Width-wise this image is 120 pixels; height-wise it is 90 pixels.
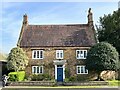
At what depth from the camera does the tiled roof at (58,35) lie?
4925 cm

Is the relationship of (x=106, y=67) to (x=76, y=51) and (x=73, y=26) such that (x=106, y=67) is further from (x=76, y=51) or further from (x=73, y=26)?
(x=73, y=26)

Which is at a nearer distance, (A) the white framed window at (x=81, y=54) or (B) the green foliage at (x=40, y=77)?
(B) the green foliage at (x=40, y=77)

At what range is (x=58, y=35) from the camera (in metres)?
51.1

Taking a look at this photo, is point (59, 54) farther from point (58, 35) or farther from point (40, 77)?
point (40, 77)

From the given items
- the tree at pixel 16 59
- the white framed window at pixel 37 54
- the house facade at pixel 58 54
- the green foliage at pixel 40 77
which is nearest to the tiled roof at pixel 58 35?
the house facade at pixel 58 54

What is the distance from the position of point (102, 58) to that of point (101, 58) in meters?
0.15

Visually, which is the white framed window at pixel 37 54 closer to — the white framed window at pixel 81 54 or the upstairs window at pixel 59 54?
the upstairs window at pixel 59 54

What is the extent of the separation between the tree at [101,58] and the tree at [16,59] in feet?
33.4

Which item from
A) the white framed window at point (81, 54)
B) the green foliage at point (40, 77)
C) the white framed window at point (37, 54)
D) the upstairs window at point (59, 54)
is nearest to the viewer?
the green foliage at point (40, 77)

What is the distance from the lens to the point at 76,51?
48500 millimetres

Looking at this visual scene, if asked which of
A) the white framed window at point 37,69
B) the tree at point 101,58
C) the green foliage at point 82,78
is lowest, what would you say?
the green foliage at point 82,78

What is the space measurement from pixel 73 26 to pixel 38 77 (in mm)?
11691

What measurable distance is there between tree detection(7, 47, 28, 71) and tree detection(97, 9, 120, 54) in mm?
16734

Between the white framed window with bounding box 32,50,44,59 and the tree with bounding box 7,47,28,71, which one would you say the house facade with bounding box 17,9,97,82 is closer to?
the white framed window with bounding box 32,50,44,59
